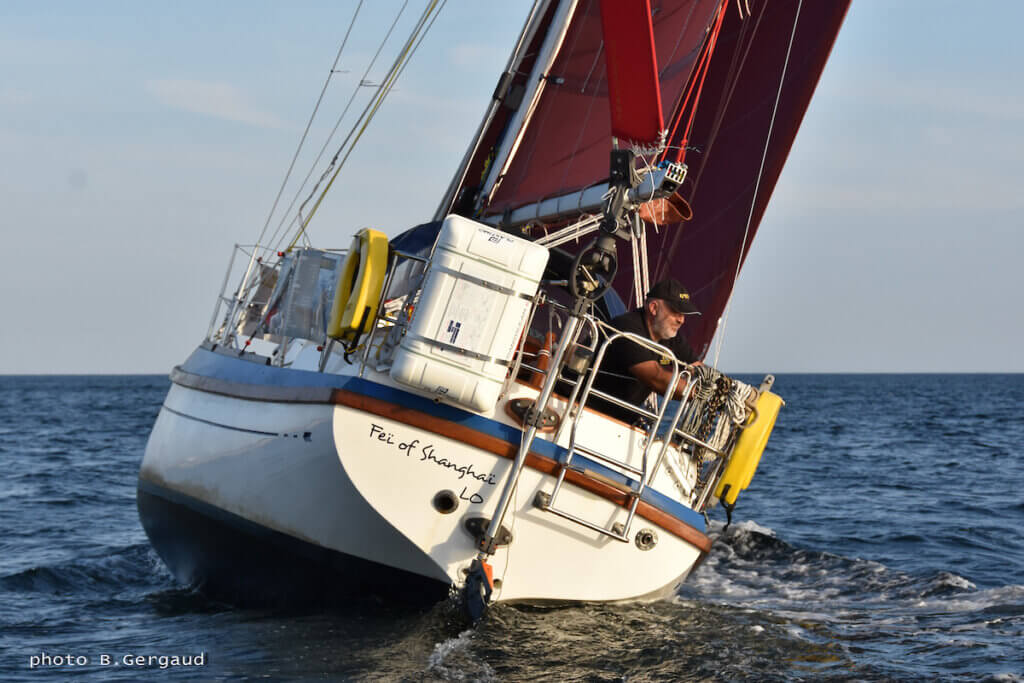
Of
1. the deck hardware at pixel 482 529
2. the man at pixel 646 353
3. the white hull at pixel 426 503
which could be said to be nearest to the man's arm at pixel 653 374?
the man at pixel 646 353

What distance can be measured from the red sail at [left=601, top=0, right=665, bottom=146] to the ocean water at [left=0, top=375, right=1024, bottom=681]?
284 centimetres

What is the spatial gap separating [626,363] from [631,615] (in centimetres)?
156

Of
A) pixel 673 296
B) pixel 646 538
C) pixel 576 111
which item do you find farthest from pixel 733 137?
pixel 646 538

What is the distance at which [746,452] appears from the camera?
23.4 ft

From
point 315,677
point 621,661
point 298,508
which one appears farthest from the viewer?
point 298,508

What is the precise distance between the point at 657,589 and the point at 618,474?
2.59 feet

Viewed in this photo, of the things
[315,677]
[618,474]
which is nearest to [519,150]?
[618,474]

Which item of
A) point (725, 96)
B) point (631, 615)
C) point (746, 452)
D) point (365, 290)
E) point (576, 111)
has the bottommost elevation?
point (631, 615)

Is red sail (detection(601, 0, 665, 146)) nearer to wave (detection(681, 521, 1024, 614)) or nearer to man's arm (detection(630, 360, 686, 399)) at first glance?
man's arm (detection(630, 360, 686, 399))

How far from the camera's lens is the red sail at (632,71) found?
22.4 feet

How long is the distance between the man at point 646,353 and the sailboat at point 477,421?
9 cm

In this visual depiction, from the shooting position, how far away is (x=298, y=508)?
Answer: 6.66m

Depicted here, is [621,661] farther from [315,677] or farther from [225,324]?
[225,324]

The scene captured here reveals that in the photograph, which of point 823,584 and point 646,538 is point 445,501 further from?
point 823,584
